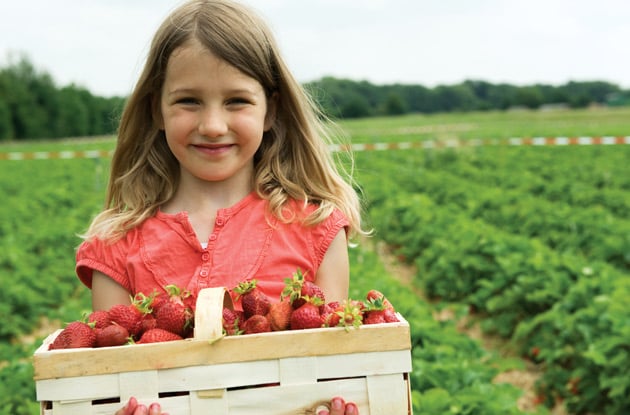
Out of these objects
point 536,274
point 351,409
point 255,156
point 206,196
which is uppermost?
point 255,156

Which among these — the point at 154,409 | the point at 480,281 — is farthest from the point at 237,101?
the point at 480,281

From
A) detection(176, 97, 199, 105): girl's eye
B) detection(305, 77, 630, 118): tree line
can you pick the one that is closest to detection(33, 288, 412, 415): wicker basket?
detection(176, 97, 199, 105): girl's eye

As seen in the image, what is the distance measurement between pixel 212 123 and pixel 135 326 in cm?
64

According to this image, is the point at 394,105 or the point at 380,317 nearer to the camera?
the point at 380,317

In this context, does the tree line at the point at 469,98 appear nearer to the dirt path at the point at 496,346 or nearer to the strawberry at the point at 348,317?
the dirt path at the point at 496,346

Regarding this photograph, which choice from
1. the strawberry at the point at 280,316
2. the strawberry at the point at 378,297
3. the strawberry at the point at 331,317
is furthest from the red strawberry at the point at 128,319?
the strawberry at the point at 378,297

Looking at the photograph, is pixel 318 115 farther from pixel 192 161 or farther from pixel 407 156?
pixel 407 156

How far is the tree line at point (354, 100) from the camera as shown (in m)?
60.8

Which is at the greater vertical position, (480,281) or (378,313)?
(378,313)

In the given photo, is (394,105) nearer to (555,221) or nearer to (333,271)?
(555,221)

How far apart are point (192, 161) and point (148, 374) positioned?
2.74 ft

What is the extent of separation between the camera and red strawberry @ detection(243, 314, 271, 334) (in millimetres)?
1699

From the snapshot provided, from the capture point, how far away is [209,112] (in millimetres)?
2156

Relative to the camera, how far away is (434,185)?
13453 mm
